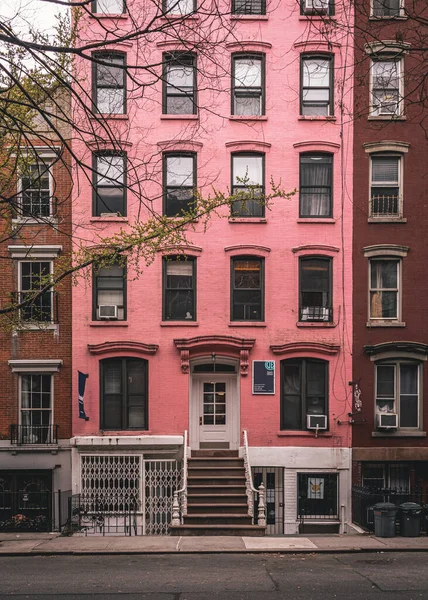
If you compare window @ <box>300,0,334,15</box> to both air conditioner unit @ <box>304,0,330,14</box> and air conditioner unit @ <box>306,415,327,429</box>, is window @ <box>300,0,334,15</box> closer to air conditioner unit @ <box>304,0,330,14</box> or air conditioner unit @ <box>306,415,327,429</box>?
air conditioner unit @ <box>304,0,330,14</box>

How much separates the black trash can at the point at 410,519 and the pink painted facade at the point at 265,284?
264 centimetres

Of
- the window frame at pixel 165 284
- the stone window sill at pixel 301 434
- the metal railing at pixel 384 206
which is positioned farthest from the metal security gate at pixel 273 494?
the metal railing at pixel 384 206

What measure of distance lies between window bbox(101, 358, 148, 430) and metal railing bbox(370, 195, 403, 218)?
8.46m

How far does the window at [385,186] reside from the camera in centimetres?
2134

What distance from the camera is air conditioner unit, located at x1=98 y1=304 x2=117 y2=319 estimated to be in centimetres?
2092

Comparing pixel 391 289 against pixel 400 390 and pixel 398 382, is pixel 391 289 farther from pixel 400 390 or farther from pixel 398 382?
pixel 400 390

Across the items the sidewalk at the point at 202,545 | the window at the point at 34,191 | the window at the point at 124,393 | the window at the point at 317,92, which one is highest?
the window at the point at 317,92

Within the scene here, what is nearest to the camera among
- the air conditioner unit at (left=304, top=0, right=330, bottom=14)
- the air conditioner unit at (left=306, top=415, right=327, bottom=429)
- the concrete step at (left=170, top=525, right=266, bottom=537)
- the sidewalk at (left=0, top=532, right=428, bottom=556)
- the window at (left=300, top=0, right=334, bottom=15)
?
the window at (left=300, top=0, right=334, bottom=15)

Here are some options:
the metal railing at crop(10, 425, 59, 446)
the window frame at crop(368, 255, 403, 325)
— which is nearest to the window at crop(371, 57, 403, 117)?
the window frame at crop(368, 255, 403, 325)

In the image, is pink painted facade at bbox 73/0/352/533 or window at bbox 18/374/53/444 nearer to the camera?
pink painted facade at bbox 73/0/352/533

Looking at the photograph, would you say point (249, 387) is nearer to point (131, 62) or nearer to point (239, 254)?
point (239, 254)

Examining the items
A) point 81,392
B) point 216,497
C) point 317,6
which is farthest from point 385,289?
point 81,392

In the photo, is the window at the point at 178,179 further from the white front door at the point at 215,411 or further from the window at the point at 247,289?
the white front door at the point at 215,411

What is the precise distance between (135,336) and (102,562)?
25.1 feet
